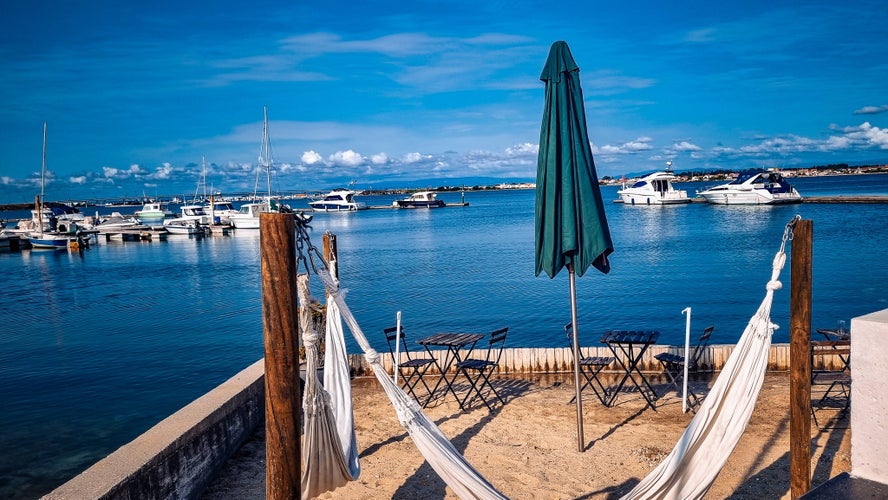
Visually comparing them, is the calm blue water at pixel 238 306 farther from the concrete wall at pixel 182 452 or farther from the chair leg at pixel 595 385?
the chair leg at pixel 595 385

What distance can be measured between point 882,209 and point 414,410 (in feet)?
202

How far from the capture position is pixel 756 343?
5.05m

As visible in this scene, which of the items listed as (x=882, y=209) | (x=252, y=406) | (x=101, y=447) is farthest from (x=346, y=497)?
(x=882, y=209)

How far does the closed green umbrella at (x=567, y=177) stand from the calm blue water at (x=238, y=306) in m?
7.10

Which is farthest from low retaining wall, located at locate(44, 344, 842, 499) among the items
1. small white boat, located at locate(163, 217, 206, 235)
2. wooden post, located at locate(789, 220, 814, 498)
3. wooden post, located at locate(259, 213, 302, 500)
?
small white boat, located at locate(163, 217, 206, 235)

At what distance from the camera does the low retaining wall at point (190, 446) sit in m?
5.03

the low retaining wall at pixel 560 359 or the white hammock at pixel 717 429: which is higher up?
the white hammock at pixel 717 429

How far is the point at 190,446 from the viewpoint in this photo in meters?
6.13

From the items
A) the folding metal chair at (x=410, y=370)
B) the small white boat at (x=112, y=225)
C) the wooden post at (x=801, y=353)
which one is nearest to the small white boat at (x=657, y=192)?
the small white boat at (x=112, y=225)

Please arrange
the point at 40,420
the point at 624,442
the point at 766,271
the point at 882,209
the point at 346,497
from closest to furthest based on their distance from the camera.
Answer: the point at 346,497 < the point at 624,442 < the point at 40,420 < the point at 766,271 < the point at 882,209

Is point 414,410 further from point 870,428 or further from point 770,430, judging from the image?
point 770,430

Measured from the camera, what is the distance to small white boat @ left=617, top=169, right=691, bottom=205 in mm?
74125

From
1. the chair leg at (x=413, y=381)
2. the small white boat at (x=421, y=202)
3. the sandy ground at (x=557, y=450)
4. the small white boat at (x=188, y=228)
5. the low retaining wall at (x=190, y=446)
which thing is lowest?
the sandy ground at (x=557, y=450)

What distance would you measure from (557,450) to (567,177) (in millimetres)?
2762
